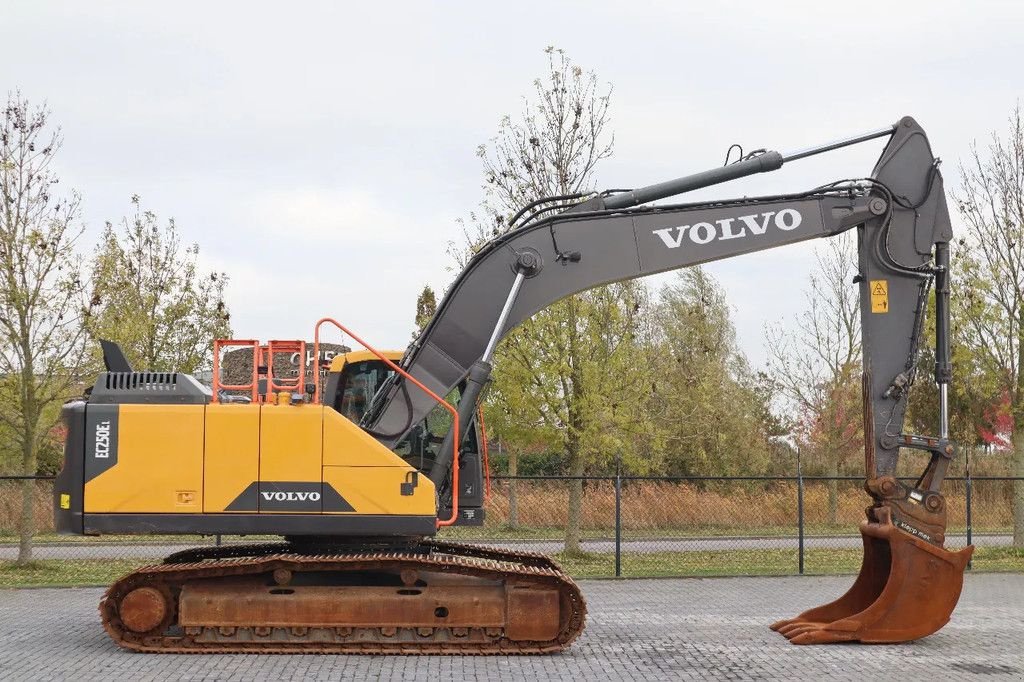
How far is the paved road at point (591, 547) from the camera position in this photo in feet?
67.7

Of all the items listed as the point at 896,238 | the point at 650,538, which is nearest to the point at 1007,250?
the point at 650,538

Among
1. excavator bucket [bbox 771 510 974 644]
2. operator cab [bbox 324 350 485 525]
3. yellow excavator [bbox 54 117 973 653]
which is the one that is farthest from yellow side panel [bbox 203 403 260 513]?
excavator bucket [bbox 771 510 974 644]

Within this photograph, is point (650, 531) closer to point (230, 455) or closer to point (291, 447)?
point (291, 447)

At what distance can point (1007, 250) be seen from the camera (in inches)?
844

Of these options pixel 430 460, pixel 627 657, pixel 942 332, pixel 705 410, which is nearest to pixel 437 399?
pixel 430 460

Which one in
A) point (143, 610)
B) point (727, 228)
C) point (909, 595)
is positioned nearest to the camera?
point (143, 610)

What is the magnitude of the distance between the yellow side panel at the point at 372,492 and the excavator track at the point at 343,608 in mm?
483

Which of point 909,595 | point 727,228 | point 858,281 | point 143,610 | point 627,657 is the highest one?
point 727,228

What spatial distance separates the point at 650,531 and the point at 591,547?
2.92m

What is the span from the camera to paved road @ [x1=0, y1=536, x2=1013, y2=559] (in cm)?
2064

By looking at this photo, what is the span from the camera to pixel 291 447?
10.5 meters

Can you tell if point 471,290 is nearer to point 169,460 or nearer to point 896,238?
point 169,460

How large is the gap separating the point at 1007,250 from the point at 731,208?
12.0 m

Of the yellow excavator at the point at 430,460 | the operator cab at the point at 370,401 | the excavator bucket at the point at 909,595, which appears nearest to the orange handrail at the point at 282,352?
the yellow excavator at the point at 430,460
